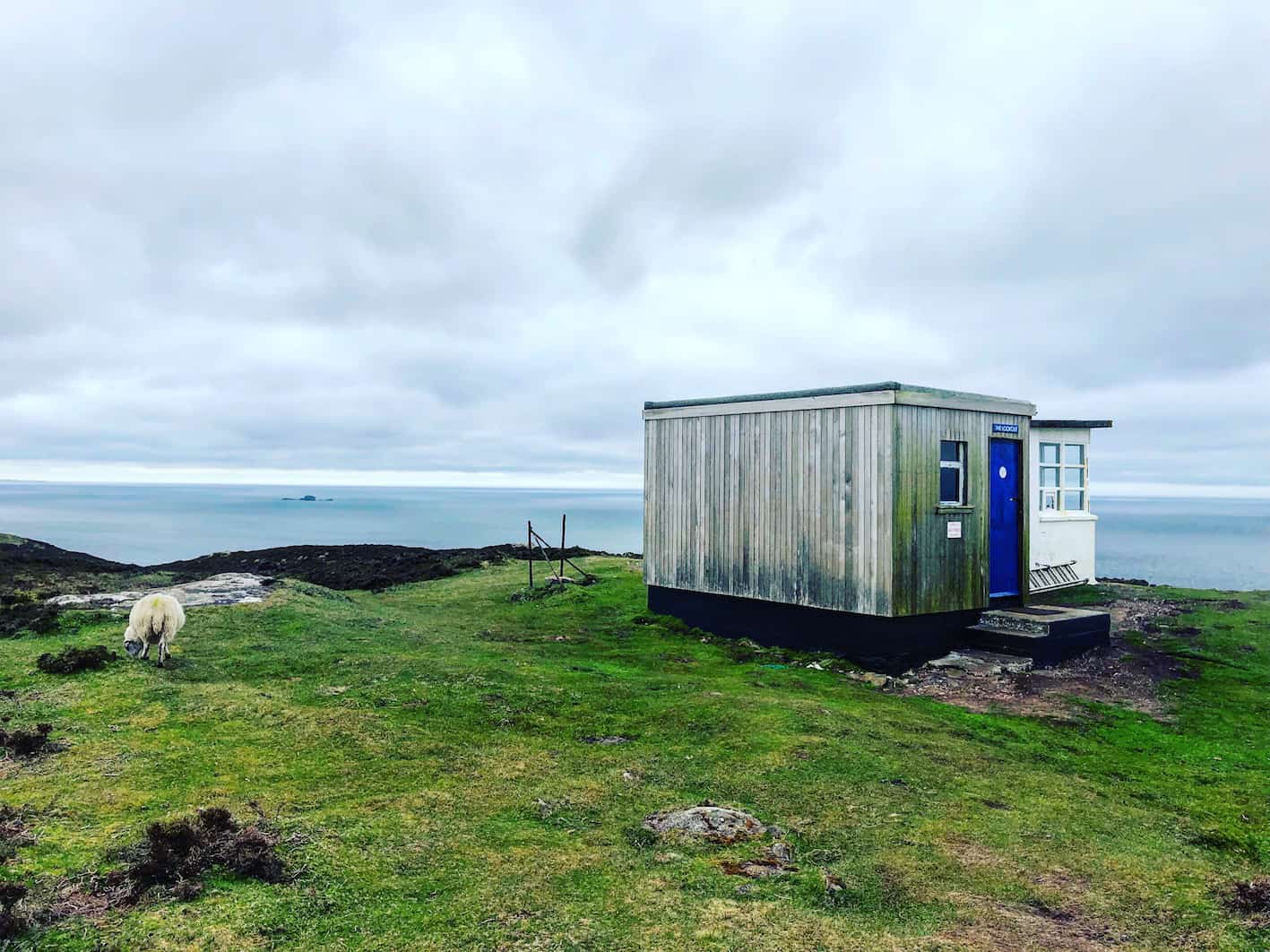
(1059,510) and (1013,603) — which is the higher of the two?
(1059,510)

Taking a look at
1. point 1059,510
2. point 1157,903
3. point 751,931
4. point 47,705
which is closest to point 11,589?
point 47,705

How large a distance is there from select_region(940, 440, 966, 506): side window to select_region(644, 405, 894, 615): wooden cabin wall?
207 cm

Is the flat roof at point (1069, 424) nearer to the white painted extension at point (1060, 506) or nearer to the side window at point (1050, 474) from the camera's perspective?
the white painted extension at point (1060, 506)

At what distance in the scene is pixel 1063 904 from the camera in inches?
228

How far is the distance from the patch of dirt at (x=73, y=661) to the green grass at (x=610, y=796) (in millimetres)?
226

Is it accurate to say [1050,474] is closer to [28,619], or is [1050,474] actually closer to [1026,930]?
[1026,930]

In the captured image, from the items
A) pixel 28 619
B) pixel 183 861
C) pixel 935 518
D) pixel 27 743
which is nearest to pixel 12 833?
pixel 183 861

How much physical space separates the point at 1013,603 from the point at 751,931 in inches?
561

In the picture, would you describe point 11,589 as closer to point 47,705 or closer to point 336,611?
point 336,611

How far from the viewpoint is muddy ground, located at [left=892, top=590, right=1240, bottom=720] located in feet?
41.7

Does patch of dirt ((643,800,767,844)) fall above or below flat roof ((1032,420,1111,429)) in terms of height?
below

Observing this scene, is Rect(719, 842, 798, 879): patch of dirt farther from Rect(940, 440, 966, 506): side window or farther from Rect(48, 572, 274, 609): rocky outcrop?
Rect(48, 572, 274, 609): rocky outcrop

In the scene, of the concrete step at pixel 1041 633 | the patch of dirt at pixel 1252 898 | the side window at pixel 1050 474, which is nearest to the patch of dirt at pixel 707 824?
the patch of dirt at pixel 1252 898

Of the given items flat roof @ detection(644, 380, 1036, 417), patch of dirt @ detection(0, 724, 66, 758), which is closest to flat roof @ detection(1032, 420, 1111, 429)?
flat roof @ detection(644, 380, 1036, 417)
